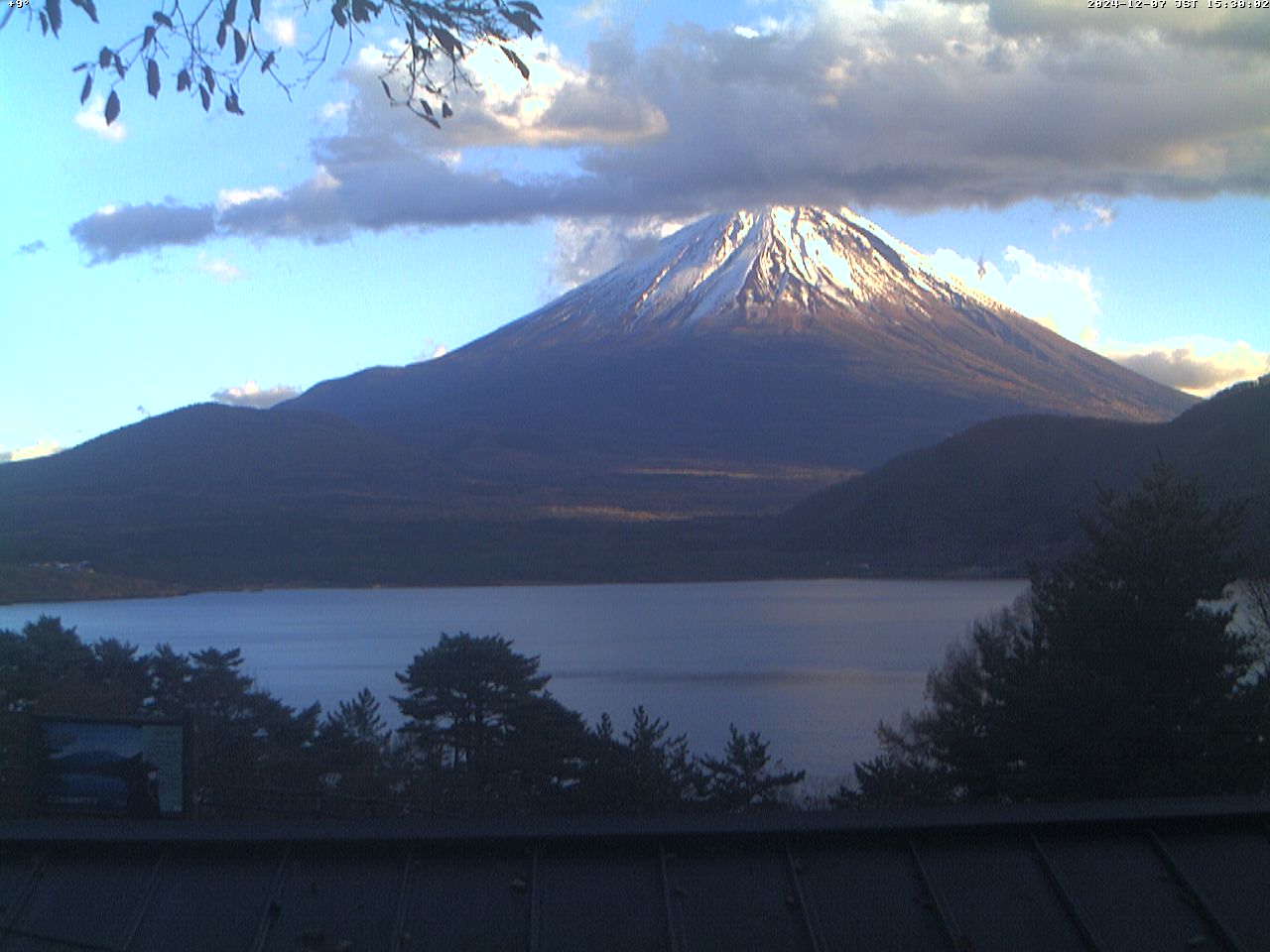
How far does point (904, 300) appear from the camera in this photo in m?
147

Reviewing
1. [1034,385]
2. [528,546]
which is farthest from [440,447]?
[528,546]

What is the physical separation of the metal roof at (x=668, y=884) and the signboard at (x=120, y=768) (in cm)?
203

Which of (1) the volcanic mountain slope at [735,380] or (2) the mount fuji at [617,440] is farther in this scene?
(1) the volcanic mountain slope at [735,380]

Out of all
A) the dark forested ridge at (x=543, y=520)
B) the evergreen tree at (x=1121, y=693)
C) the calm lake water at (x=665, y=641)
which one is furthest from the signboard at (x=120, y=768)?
the dark forested ridge at (x=543, y=520)

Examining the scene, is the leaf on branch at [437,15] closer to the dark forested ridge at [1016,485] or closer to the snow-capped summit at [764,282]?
the dark forested ridge at [1016,485]

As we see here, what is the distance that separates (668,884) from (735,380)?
409 ft

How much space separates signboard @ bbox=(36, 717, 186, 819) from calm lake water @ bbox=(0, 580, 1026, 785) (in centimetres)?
911

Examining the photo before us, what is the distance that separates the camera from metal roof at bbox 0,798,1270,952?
443cm

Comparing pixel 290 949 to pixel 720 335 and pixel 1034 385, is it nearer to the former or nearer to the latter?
pixel 1034 385

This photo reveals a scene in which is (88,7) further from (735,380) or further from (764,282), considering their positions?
(764,282)

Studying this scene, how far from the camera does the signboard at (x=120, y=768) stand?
700cm

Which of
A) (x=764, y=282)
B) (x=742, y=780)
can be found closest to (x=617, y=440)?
(x=764, y=282)

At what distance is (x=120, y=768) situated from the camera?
709cm

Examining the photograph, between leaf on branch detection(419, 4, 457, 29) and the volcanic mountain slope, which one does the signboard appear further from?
the volcanic mountain slope
